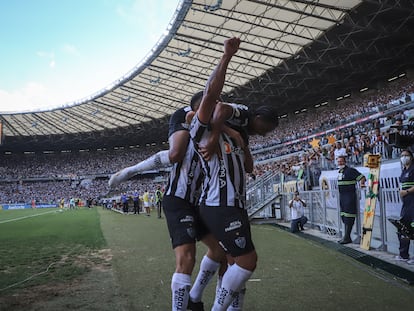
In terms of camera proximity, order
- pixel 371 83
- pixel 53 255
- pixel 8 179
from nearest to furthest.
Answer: pixel 53 255, pixel 371 83, pixel 8 179

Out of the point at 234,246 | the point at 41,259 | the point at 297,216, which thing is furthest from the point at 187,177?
the point at 297,216

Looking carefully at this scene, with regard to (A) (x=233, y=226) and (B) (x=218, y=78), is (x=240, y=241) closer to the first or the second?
(A) (x=233, y=226)

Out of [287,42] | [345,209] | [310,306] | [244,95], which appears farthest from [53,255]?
[244,95]

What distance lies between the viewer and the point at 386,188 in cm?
744

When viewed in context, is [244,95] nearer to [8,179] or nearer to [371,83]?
[371,83]

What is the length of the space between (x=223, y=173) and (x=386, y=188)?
563 centimetres

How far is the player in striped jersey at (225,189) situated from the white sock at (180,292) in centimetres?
26

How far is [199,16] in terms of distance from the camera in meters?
24.5

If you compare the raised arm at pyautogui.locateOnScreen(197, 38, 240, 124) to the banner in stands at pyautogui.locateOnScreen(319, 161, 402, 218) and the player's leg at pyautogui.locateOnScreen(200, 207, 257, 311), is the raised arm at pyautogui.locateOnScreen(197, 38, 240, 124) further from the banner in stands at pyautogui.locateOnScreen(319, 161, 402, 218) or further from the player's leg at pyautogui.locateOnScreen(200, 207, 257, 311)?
the banner in stands at pyautogui.locateOnScreen(319, 161, 402, 218)

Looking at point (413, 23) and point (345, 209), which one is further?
point (413, 23)

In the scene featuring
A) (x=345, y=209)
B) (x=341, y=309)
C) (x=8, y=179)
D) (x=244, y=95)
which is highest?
(x=244, y=95)

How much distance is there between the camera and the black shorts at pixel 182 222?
10.5 ft

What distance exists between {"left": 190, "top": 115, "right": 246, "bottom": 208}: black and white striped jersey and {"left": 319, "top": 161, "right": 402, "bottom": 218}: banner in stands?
4930mm

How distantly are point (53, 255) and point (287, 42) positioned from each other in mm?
23357
